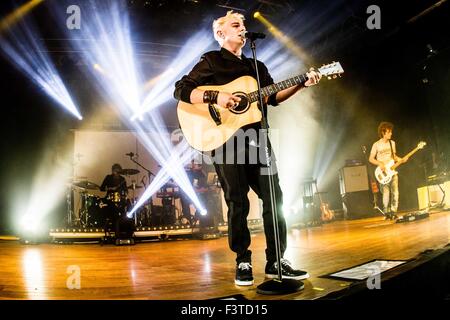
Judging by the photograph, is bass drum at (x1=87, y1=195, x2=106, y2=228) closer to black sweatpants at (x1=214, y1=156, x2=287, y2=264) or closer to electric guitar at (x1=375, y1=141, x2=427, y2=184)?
black sweatpants at (x1=214, y1=156, x2=287, y2=264)

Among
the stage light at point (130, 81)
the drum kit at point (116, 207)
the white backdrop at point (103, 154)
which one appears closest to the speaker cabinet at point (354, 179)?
→ the drum kit at point (116, 207)

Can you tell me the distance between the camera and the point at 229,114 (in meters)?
2.43

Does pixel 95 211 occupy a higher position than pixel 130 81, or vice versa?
pixel 130 81

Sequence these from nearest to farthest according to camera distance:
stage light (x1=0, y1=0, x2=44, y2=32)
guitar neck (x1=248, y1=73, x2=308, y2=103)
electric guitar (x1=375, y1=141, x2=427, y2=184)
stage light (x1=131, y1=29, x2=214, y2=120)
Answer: guitar neck (x1=248, y1=73, x2=308, y2=103)
stage light (x1=0, y1=0, x2=44, y2=32)
electric guitar (x1=375, y1=141, x2=427, y2=184)
stage light (x1=131, y1=29, x2=214, y2=120)

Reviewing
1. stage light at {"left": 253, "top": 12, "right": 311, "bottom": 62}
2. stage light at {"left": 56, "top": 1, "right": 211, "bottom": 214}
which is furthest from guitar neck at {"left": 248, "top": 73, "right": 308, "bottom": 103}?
stage light at {"left": 253, "top": 12, "right": 311, "bottom": 62}

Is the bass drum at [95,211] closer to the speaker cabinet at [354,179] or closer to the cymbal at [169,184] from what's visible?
the cymbal at [169,184]

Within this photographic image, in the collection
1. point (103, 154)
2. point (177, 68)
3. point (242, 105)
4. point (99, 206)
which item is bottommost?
point (99, 206)

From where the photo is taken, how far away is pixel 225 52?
2.54 meters

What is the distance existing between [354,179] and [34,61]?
348 inches

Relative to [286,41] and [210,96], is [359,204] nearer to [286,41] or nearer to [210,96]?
[286,41]

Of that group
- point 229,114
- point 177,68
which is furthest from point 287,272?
point 177,68

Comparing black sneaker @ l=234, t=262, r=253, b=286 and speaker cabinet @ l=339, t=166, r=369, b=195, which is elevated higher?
speaker cabinet @ l=339, t=166, r=369, b=195

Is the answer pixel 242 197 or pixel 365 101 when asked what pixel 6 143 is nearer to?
pixel 242 197

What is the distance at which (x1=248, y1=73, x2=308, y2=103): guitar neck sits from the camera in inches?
93.4
